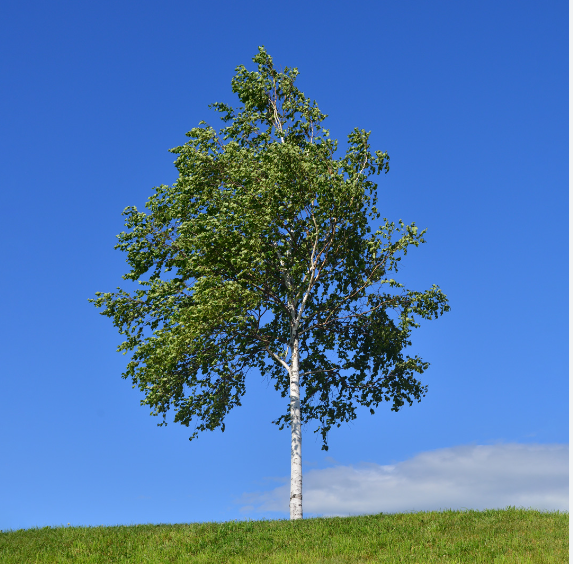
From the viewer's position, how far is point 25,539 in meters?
17.5

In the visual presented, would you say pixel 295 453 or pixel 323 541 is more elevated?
pixel 295 453

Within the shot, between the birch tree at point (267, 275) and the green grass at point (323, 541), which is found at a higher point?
the birch tree at point (267, 275)

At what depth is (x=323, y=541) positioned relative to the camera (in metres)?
14.9

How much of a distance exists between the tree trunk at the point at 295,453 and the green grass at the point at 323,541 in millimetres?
2454

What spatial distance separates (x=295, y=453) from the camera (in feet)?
68.0

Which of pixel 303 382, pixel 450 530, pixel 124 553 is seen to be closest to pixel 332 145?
pixel 303 382

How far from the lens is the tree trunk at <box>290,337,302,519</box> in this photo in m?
20.1

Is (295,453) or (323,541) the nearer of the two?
(323,541)

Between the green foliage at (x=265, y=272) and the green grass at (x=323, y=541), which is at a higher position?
the green foliage at (x=265, y=272)

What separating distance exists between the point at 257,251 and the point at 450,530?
1146 centimetres

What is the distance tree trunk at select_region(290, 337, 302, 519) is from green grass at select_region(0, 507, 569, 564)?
2.45 m

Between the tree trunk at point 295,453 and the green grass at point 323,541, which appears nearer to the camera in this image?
the green grass at point 323,541

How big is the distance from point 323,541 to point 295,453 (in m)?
5.91

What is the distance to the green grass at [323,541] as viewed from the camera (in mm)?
13727
